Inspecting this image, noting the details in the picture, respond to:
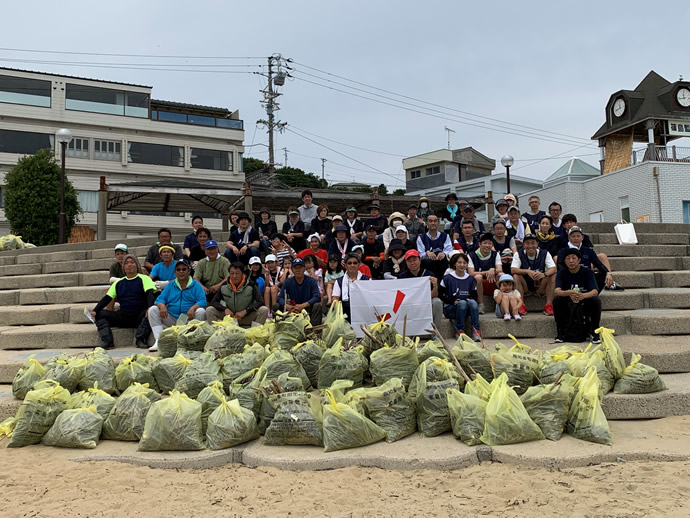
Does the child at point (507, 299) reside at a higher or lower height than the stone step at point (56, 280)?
lower

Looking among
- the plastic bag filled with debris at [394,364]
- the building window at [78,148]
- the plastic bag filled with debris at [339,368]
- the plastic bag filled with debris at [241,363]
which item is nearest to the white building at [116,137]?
the building window at [78,148]

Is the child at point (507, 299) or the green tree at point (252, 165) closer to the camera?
the child at point (507, 299)

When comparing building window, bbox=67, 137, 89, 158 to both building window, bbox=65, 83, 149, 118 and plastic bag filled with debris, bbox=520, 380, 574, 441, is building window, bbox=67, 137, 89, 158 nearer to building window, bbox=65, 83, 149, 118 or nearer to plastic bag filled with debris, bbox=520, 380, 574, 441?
building window, bbox=65, 83, 149, 118

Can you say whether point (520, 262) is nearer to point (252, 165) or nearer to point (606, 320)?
point (606, 320)

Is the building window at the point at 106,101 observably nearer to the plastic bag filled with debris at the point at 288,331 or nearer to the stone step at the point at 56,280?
the stone step at the point at 56,280

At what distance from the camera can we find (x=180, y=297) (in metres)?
7.26

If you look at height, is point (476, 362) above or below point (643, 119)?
below

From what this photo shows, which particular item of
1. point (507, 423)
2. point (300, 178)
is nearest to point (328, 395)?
point (507, 423)

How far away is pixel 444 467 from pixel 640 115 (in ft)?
91.5

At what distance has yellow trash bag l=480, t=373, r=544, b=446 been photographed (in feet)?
13.3

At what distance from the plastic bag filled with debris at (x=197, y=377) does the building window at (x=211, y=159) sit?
33710mm

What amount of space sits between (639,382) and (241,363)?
3.85 m

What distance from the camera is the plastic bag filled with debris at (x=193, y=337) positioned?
6066 millimetres

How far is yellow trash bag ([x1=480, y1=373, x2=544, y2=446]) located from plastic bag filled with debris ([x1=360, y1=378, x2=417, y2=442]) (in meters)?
0.65
